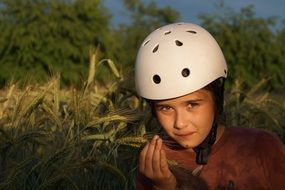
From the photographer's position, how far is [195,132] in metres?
3.91

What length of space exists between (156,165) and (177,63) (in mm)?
1044

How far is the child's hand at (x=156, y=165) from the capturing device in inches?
133

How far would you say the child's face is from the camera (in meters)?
3.84

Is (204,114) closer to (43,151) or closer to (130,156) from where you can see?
(130,156)

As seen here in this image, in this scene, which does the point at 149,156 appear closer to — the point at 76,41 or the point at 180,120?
the point at 180,120

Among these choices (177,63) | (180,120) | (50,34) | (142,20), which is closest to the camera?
(180,120)

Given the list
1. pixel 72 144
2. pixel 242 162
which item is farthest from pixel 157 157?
pixel 72 144

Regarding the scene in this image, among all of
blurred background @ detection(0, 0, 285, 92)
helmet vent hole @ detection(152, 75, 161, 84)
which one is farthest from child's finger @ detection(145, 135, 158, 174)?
blurred background @ detection(0, 0, 285, 92)

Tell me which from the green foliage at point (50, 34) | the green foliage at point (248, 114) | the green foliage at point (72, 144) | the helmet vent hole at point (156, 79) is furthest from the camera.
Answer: the green foliage at point (50, 34)

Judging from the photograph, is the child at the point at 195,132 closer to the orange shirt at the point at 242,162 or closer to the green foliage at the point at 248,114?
the orange shirt at the point at 242,162

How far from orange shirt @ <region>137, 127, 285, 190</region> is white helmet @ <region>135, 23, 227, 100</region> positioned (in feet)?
1.22

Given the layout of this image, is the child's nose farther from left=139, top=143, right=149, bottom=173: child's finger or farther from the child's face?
left=139, top=143, right=149, bottom=173: child's finger

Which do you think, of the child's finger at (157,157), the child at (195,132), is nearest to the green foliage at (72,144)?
the child at (195,132)

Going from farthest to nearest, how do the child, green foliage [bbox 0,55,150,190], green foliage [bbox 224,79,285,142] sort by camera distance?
green foliage [bbox 224,79,285,142], green foliage [bbox 0,55,150,190], the child
